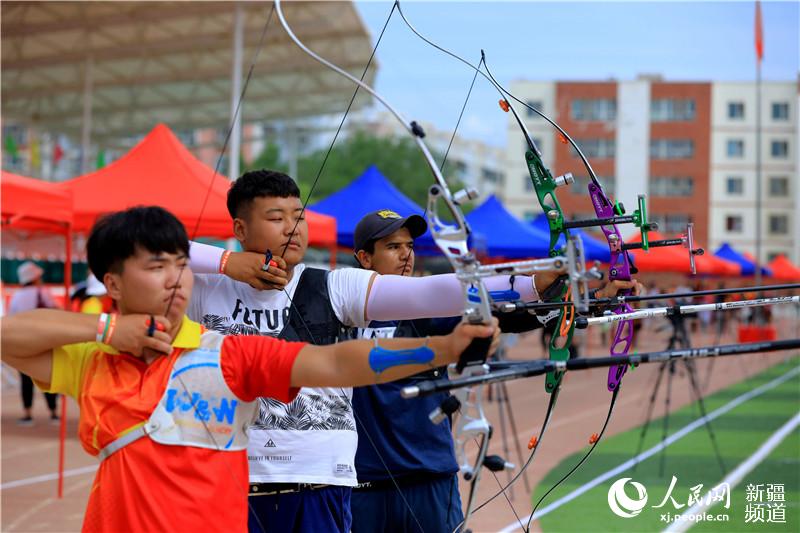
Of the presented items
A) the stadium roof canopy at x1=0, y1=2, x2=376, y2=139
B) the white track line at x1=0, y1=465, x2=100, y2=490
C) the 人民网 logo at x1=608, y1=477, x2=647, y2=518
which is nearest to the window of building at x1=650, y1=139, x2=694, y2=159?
the stadium roof canopy at x1=0, y1=2, x2=376, y2=139

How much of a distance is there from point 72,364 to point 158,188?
638cm

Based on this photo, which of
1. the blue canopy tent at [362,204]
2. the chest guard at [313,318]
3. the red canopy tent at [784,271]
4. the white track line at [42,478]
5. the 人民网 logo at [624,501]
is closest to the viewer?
the chest guard at [313,318]

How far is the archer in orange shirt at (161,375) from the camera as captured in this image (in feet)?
6.95

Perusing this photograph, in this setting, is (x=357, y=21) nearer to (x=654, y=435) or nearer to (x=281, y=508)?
(x=654, y=435)

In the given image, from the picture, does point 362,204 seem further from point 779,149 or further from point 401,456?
point 779,149

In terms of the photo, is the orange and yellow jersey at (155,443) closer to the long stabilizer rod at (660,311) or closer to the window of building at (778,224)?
the long stabilizer rod at (660,311)

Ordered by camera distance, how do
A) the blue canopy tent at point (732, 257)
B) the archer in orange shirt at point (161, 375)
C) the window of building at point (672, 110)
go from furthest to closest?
the window of building at point (672, 110), the blue canopy tent at point (732, 257), the archer in orange shirt at point (161, 375)

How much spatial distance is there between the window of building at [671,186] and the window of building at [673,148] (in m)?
1.23

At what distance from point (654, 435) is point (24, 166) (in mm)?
27470

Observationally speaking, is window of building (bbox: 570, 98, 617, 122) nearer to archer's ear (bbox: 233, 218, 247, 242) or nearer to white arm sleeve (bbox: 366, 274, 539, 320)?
archer's ear (bbox: 233, 218, 247, 242)

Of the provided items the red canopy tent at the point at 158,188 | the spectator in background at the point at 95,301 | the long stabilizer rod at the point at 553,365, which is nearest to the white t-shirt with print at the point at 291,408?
the long stabilizer rod at the point at 553,365

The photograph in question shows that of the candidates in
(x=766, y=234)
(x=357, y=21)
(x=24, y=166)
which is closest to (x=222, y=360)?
(x=357, y=21)

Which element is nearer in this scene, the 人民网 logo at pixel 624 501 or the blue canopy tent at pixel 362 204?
the 人民网 logo at pixel 624 501

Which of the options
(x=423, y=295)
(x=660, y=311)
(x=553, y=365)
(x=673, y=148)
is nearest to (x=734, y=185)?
(x=673, y=148)
